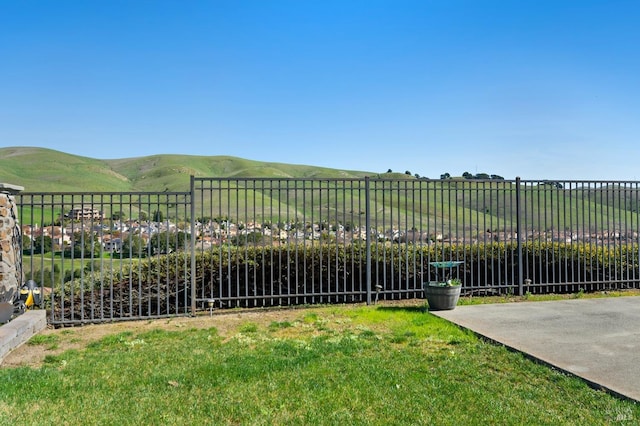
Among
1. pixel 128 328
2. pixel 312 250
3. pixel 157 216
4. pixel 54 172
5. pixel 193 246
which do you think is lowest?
pixel 128 328

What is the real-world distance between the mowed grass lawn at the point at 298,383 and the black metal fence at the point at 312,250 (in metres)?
1.86

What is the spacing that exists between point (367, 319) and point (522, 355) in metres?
2.66

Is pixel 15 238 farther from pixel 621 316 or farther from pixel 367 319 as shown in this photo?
pixel 621 316

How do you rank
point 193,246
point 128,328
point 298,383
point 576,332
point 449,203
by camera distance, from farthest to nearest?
point 449,203 < point 193,246 < point 128,328 < point 576,332 < point 298,383

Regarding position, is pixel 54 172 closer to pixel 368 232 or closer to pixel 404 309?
pixel 368 232

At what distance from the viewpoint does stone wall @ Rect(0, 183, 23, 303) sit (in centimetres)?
664

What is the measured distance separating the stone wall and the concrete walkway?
6288 mm

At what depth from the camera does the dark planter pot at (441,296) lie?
7.91m

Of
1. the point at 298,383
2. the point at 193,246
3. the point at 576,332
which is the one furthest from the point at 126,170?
the point at 298,383

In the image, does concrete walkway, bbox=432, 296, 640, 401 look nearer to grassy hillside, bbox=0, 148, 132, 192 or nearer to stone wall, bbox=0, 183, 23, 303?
stone wall, bbox=0, 183, 23, 303

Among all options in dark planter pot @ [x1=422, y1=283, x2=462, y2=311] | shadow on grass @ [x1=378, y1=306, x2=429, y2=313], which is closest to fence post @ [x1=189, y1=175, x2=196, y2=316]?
shadow on grass @ [x1=378, y1=306, x2=429, y2=313]

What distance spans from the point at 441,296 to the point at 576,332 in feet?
6.98

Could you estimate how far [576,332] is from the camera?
6305mm

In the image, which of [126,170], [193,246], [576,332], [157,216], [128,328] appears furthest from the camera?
[126,170]
